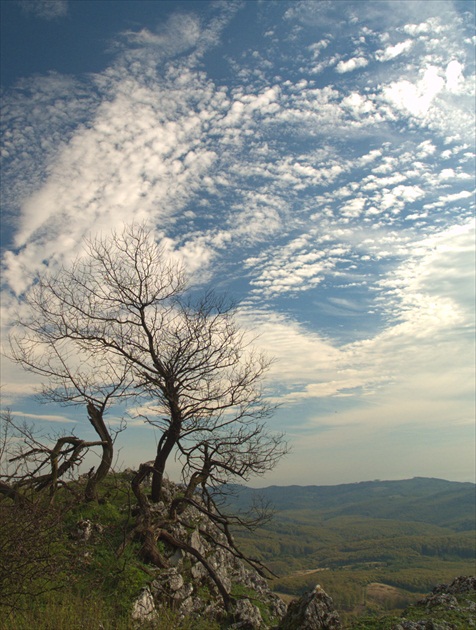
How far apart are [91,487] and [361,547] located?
701 feet

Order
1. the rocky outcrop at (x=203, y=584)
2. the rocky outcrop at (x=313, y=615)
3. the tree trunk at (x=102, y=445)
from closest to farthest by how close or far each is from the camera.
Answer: the rocky outcrop at (x=313, y=615) < the rocky outcrop at (x=203, y=584) < the tree trunk at (x=102, y=445)

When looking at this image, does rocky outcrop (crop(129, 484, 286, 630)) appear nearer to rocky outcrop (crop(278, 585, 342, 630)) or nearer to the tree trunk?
rocky outcrop (crop(278, 585, 342, 630))

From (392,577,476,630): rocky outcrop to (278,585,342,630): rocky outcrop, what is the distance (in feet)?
4.48

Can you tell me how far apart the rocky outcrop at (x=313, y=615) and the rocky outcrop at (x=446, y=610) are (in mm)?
1365

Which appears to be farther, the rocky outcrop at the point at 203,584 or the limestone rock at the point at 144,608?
the rocky outcrop at the point at 203,584

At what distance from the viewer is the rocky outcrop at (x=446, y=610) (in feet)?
29.1

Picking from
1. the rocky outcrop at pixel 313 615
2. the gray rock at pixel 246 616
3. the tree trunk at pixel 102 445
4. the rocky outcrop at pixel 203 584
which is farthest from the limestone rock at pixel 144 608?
the tree trunk at pixel 102 445

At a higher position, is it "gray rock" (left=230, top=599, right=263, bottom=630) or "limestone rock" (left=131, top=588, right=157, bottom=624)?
"limestone rock" (left=131, top=588, right=157, bottom=624)

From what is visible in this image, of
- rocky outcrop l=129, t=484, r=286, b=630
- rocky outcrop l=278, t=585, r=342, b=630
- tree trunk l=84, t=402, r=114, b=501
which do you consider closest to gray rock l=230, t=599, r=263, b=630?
rocky outcrop l=129, t=484, r=286, b=630

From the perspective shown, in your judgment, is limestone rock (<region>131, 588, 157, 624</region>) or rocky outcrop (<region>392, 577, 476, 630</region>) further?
limestone rock (<region>131, 588, 157, 624</region>)

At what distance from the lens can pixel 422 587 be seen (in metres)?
112

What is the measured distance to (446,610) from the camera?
396 inches

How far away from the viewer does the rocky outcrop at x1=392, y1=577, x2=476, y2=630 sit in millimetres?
8867

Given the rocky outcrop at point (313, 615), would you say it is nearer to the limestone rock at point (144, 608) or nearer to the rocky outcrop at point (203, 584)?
the rocky outcrop at point (203, 584)
